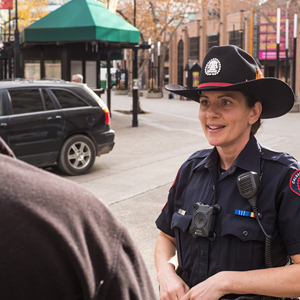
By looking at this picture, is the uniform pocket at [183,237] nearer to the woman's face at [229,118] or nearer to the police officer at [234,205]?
the police officer at [234,205]

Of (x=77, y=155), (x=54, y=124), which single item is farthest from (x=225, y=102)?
(x=77, y=155)

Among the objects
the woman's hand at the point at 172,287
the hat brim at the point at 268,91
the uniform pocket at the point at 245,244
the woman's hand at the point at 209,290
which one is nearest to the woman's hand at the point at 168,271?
the woman's hand at the point at 172,287

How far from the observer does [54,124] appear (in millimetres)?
9352

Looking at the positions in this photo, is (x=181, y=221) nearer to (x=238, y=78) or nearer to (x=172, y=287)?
(x=172, y=287)

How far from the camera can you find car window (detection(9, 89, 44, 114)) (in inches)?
356

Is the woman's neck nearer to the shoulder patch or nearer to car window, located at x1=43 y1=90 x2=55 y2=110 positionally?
the shoulder patch

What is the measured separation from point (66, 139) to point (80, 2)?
32.8ft

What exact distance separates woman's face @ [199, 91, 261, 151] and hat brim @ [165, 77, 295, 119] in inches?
2.1

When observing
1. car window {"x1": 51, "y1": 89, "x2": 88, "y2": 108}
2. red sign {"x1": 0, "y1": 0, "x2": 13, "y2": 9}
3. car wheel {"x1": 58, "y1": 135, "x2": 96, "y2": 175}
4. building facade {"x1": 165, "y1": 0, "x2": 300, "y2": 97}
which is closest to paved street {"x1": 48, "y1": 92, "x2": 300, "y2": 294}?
car wheel {"x1": 58, "y1": 135, "x2": 96, "y2": 175}

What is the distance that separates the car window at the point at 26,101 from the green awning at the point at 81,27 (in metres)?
7.99

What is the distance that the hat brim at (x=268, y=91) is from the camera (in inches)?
85.2

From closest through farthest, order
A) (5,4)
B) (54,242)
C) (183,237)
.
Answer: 1. (54,242)
2. (183,237)
3. (5,4)

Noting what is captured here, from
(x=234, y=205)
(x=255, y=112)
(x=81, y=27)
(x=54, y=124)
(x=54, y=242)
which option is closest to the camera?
(x=54, y=242)

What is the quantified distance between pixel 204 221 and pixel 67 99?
7.97 m
